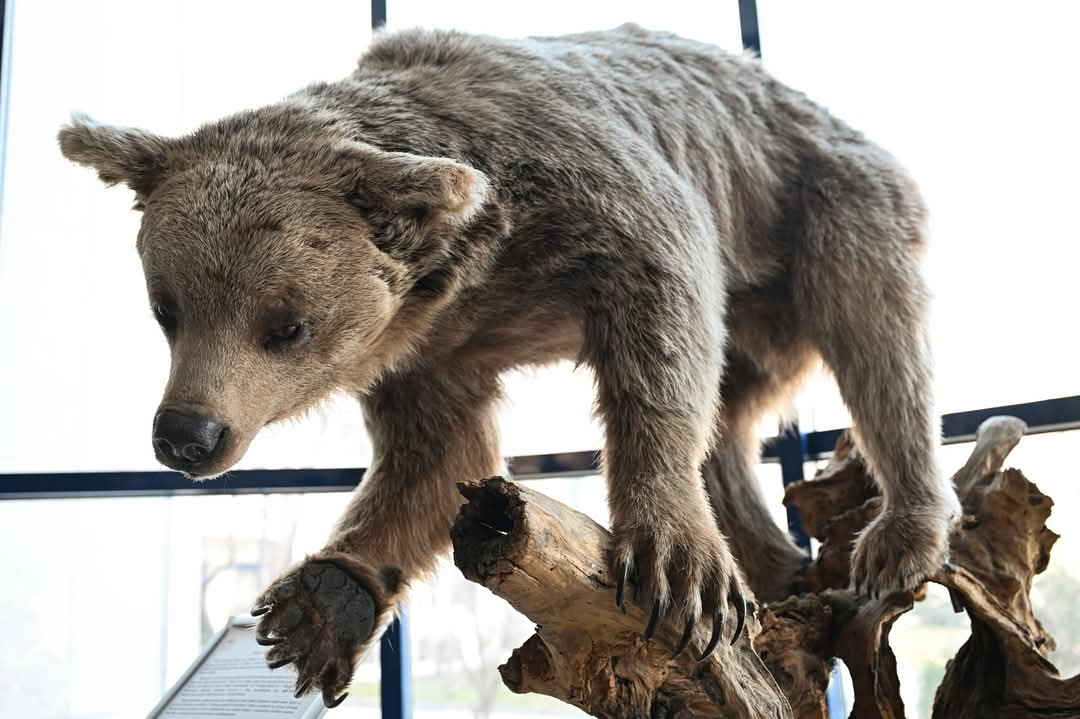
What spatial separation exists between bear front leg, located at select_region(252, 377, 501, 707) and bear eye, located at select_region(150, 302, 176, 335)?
0.63m

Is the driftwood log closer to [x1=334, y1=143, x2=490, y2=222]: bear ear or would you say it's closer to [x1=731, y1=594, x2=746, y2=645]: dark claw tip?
[x1=731, y1=594, x2=746, y2=645]: dark claw tip

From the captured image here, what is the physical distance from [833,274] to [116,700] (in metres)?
3.82

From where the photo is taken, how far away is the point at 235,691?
8.89ft

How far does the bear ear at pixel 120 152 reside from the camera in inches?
78.5

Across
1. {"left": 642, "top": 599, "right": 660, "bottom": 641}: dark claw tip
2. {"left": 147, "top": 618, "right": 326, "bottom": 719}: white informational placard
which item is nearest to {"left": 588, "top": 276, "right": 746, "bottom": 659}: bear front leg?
{"left": 642, "top": 599, "right": 660, "bottom": 641}: dark claw tip

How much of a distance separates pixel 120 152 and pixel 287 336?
1.86 ft

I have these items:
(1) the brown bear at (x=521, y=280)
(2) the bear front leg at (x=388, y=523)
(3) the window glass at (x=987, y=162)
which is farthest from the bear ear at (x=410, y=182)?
(3) the window glass at (x=987, y=162)

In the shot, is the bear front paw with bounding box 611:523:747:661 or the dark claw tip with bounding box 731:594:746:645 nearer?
the bear front paw with bounding box 611:523:747:661

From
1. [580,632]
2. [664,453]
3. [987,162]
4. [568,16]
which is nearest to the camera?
[580,632]

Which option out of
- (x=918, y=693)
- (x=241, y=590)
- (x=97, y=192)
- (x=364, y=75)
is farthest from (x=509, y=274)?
(x=97, y=192)

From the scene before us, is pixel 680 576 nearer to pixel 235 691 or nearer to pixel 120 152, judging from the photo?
pixel 120 152

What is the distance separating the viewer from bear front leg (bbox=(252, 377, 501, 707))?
2133mm

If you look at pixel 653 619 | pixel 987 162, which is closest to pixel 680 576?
pixel 653 619

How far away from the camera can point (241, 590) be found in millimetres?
4500
